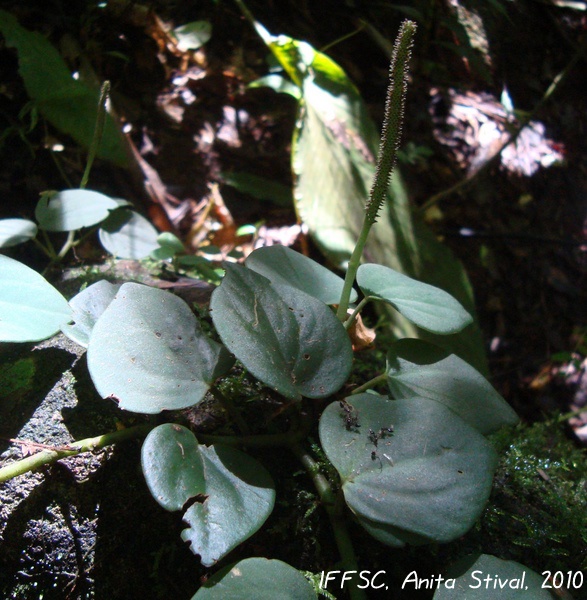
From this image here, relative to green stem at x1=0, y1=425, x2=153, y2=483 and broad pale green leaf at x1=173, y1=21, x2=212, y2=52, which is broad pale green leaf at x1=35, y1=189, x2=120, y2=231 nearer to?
green stem at x1=0, y1=425, x2=153, y2=483

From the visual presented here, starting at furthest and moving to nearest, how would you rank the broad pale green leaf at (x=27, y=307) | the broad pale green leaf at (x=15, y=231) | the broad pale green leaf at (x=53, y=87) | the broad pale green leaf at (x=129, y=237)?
the broad pale green leaf at (x=53, y=87) < the broad pale green leaf at (x=129, y=237) < the broad pale green leaf at (x=15, y=231) < the broad pale green leaf at (x=27, y=307)

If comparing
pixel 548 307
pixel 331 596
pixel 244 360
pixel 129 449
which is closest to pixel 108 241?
pixel 129 449

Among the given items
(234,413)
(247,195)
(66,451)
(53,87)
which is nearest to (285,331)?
(234,413)

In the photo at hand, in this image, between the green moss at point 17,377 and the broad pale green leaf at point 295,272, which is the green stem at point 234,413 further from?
the green moss at point 17,377

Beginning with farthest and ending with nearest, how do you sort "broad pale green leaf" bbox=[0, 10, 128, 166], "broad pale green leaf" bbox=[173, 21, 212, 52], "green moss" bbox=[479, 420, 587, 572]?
"broad pale green leaf" bbox=[173, 21, 212, 52], "broad pale green leaf" bbox=[0, 10, 128, 166], "green moss" bbox=[479, 420, 587, 572]

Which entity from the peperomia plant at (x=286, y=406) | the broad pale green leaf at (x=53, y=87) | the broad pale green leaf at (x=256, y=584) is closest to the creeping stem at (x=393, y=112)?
the peperomia plant at (x=286, y=406)

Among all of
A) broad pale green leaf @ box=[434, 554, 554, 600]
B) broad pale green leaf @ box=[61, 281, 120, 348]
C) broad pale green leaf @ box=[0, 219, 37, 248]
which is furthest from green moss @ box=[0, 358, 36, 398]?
broad pale green leaf @ box=[434, 554, 554, 600]
